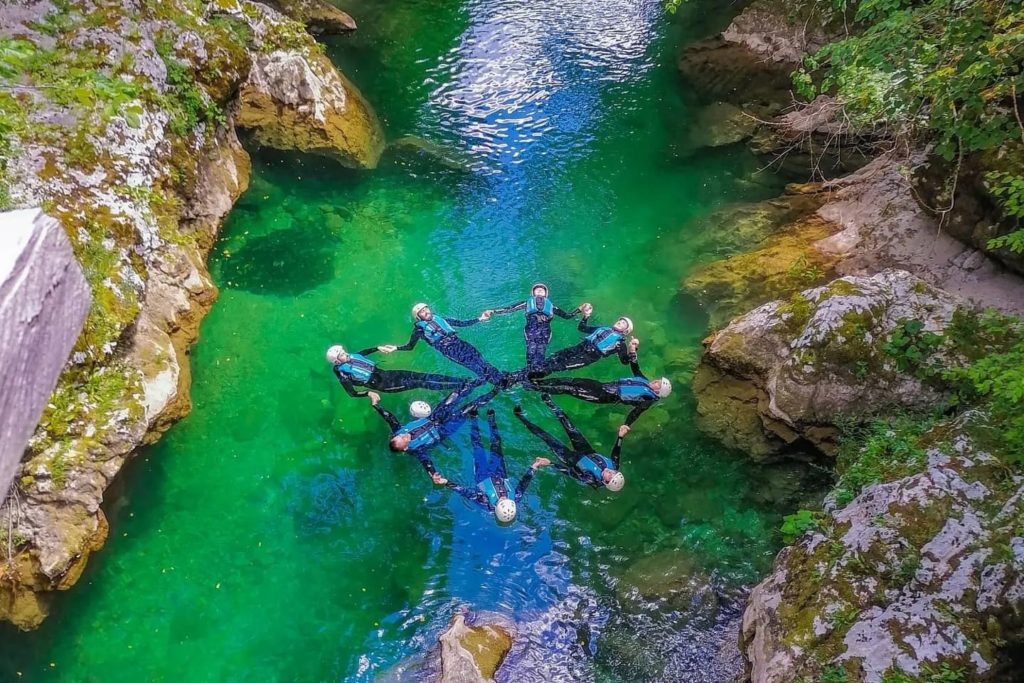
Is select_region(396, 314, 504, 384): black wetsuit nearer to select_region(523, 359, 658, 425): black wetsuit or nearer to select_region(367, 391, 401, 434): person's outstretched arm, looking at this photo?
select_region(523, 359, 658, 425): black wetsuit

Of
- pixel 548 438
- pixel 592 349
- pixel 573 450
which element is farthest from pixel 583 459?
pixel 592 349

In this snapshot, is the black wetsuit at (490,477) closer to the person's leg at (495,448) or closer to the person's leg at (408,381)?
the person's leg at (495,448)

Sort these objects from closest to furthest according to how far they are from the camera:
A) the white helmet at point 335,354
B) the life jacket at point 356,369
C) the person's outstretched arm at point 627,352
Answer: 1. the white helmet at point 335,354
2. the life jacket at point 356,369
3. the person's outstretched arm at point 627,352

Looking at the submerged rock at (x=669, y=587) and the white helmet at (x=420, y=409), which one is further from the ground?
the white helmet at (x=420, y=409)

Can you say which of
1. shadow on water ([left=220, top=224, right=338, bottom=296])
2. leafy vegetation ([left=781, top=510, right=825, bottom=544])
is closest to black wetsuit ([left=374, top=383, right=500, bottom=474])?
shadow on water ([left=220, top=224, right=338, bottom=296])

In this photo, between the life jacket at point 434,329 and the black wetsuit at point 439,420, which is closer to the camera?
the black wetsuit at point 439,420

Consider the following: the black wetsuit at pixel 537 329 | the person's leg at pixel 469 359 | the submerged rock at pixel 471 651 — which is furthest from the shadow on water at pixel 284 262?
the submerged rock at pixel 471 651
